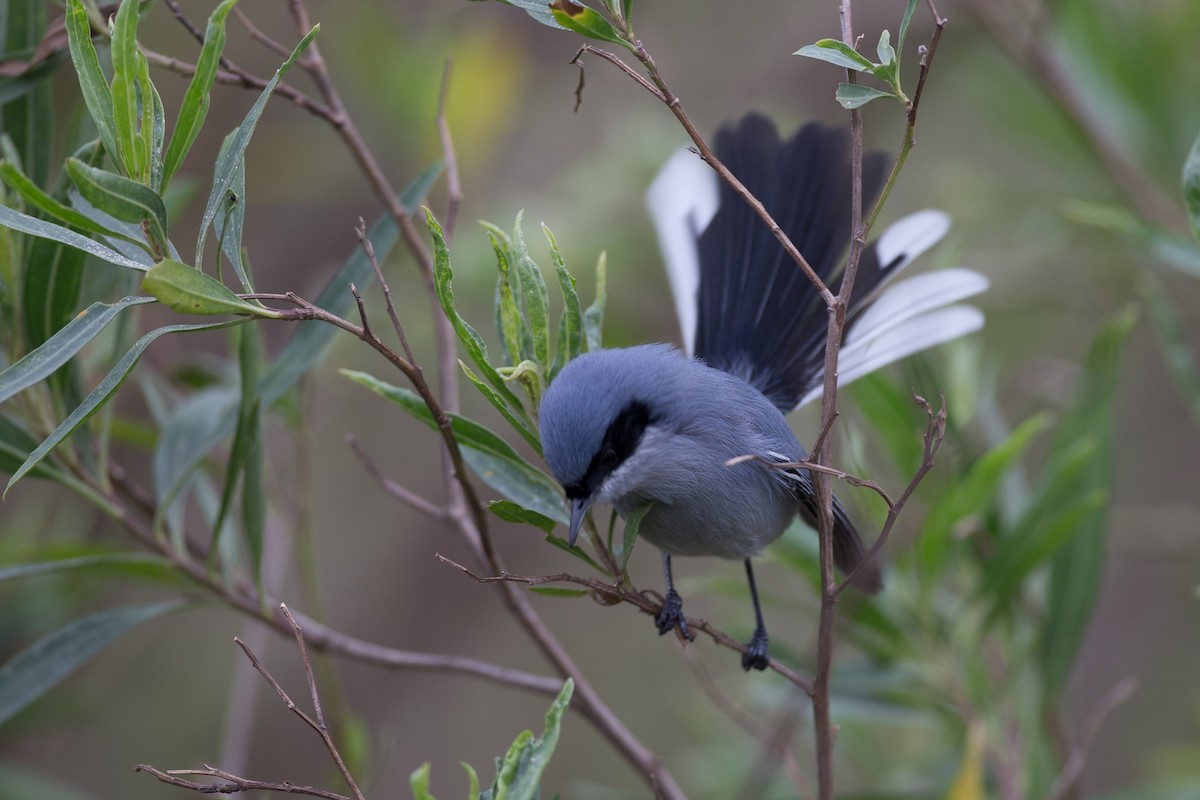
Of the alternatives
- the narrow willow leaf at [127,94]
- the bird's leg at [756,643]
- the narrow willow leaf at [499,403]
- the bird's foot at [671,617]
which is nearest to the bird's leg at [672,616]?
the bird's foot at [671,617]

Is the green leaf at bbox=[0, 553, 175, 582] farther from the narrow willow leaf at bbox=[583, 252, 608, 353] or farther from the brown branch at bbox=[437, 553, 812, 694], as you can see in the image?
the narrow willow leaf at bbox=[583, 252, 608, 353]

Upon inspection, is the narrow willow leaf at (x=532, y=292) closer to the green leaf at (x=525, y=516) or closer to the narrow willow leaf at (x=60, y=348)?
the green leaf at (x=525, y=516)

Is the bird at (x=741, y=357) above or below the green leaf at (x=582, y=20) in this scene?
below

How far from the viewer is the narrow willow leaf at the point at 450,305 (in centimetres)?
118

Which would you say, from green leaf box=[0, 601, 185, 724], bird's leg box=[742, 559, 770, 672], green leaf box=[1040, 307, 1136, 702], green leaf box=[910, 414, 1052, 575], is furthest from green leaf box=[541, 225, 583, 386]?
green leaf box=[1040, 307, 1136, 702]

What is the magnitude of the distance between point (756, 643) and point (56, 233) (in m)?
1.43

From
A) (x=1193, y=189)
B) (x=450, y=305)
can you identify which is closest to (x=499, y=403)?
(x=450, y=305)

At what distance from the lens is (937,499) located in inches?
82.4

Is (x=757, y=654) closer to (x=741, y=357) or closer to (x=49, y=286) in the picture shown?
(x=741, y=357)

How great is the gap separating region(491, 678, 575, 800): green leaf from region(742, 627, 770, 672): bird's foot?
78cm

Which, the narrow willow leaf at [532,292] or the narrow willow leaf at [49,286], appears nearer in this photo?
the narrow willow leaf at [532,292]

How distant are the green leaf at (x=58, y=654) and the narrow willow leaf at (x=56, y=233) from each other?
28.9 inches

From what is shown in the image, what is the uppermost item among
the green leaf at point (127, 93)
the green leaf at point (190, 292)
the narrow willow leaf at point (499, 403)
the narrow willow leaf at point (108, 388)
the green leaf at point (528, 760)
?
the green leaf at point (127, 93)

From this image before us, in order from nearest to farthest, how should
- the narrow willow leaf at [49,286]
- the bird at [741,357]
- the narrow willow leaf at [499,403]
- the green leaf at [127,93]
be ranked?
the green leaf at [127,93] → the narrow willow leaf at [499,403] → the narrow willow leaf at [49,286] → the bird at [741,357]
